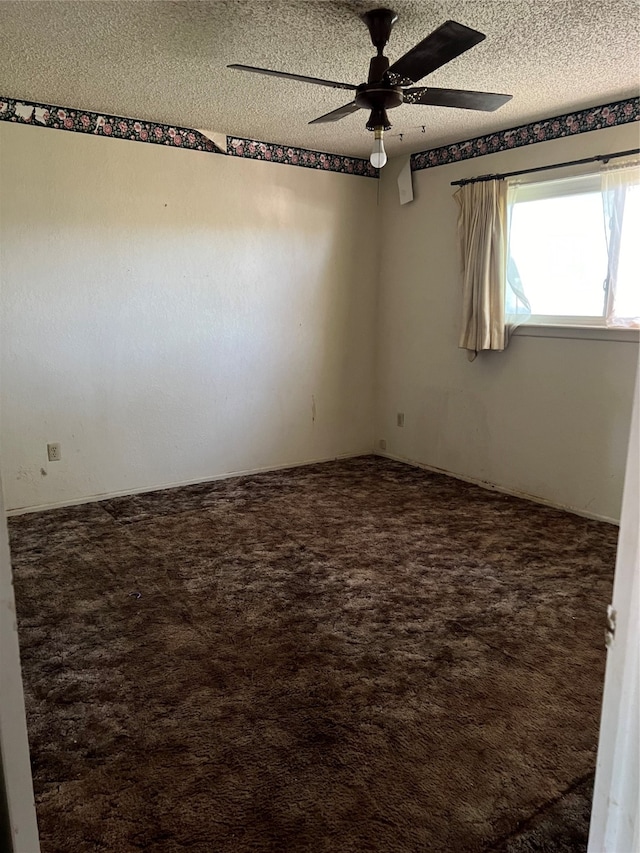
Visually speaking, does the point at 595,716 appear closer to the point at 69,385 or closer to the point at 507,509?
the point at 507,509

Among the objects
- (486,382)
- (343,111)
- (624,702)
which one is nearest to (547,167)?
(486,382)

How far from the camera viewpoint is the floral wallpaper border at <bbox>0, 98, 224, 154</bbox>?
341 cm

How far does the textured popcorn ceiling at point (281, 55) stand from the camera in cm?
228

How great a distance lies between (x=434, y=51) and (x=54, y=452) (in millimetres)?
3077

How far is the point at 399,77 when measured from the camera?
2320 millimetres

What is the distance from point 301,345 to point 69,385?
5.77 ft

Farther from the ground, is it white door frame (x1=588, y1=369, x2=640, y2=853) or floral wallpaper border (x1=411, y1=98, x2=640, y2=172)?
floral wallpaper border (x1=411, y1=98, x2=640, y2=172)

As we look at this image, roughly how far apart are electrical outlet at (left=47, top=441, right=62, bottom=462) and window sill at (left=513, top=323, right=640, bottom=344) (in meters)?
3.06

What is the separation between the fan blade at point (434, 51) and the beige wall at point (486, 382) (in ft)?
5.56

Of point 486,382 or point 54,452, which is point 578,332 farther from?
point 54,452

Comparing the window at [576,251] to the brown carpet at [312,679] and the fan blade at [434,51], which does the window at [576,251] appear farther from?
the fan blade at [434,51]

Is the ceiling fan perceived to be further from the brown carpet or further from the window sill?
the brown carpet

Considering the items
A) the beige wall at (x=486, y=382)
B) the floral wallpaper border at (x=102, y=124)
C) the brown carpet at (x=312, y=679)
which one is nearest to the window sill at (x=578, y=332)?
the beige wall at (x=486, y=382)

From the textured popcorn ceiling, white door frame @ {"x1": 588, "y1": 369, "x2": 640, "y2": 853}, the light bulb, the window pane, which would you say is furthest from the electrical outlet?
white door frame @ {"x1": 588, "y1": 369, "x2": 640, "y2": 853}
